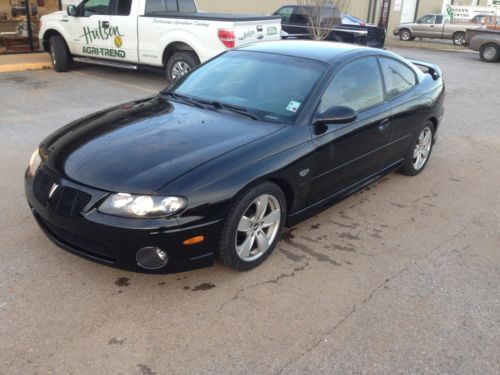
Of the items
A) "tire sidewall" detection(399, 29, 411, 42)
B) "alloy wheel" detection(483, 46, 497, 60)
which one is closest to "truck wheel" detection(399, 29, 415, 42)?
"tire sidewall" detection(399, 29, 411, 42)

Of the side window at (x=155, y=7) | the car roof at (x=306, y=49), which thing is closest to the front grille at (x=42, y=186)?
the car roof at (x=306, y=49)

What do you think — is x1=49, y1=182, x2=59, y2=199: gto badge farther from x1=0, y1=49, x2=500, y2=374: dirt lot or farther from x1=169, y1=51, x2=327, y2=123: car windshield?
x1=169, y1=51, x2=327, y2=123: car windshield

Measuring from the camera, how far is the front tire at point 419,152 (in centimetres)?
547

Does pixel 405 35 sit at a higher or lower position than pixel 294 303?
higher

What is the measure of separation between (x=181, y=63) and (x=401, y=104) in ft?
17.8

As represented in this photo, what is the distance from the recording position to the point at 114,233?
116 inches

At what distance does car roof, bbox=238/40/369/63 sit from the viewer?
4.33m

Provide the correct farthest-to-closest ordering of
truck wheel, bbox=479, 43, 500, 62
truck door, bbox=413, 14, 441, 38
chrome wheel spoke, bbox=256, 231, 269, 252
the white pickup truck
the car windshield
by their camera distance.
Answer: truck door, bbox=413, 14, 441, 38 < truck wheel, bbox=479, 43, 500, 62 < the white pickup truck < the car windshield < chrome wheel spoke, bbox=256, 231, 269, 252

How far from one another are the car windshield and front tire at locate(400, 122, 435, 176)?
189cm

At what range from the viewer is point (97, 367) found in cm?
260

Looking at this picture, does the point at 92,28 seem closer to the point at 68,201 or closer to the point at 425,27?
the point at 68,201

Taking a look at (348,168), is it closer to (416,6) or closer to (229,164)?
(229,164)

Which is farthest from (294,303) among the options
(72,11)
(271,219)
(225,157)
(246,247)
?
(72,11)

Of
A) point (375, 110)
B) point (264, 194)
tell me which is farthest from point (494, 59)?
point (264, 194)
